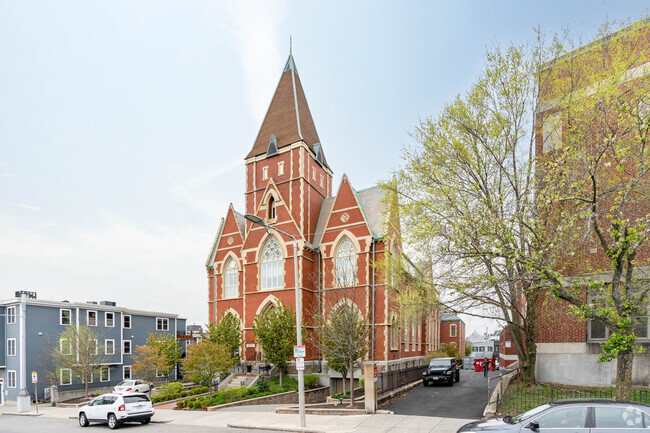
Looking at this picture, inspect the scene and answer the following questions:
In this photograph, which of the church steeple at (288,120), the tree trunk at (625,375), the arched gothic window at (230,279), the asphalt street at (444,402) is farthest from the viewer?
the arched gothic window at (230,279)

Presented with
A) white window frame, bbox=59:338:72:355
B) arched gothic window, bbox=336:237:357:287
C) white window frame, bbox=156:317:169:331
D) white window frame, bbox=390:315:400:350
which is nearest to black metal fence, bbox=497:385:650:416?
white window frame, bbox=390:315:400:350

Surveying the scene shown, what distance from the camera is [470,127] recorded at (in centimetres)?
1530

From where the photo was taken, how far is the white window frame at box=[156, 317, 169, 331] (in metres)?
49.5

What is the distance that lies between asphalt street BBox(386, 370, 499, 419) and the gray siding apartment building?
32.2 metres

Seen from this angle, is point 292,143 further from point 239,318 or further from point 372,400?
point 372,400

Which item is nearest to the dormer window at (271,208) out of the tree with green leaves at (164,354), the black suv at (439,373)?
the tree with green leaves at (164,354)

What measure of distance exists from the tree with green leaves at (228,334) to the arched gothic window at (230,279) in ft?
13.7

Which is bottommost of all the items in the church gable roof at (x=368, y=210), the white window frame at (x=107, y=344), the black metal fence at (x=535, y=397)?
the white window frame at (x=107, y=344)

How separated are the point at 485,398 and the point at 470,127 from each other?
40.9 ft

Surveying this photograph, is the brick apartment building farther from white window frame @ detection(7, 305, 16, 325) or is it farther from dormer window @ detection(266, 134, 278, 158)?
white window frame @ detection(7, 305, 16, 325)

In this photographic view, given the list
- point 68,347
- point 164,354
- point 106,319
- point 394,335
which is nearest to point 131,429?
point 164,354

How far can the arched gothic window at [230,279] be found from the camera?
35281 mm

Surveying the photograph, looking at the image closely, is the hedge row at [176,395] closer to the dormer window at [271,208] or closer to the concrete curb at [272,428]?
the concrete curb at [272,428]

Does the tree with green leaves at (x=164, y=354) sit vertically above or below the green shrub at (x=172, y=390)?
above
